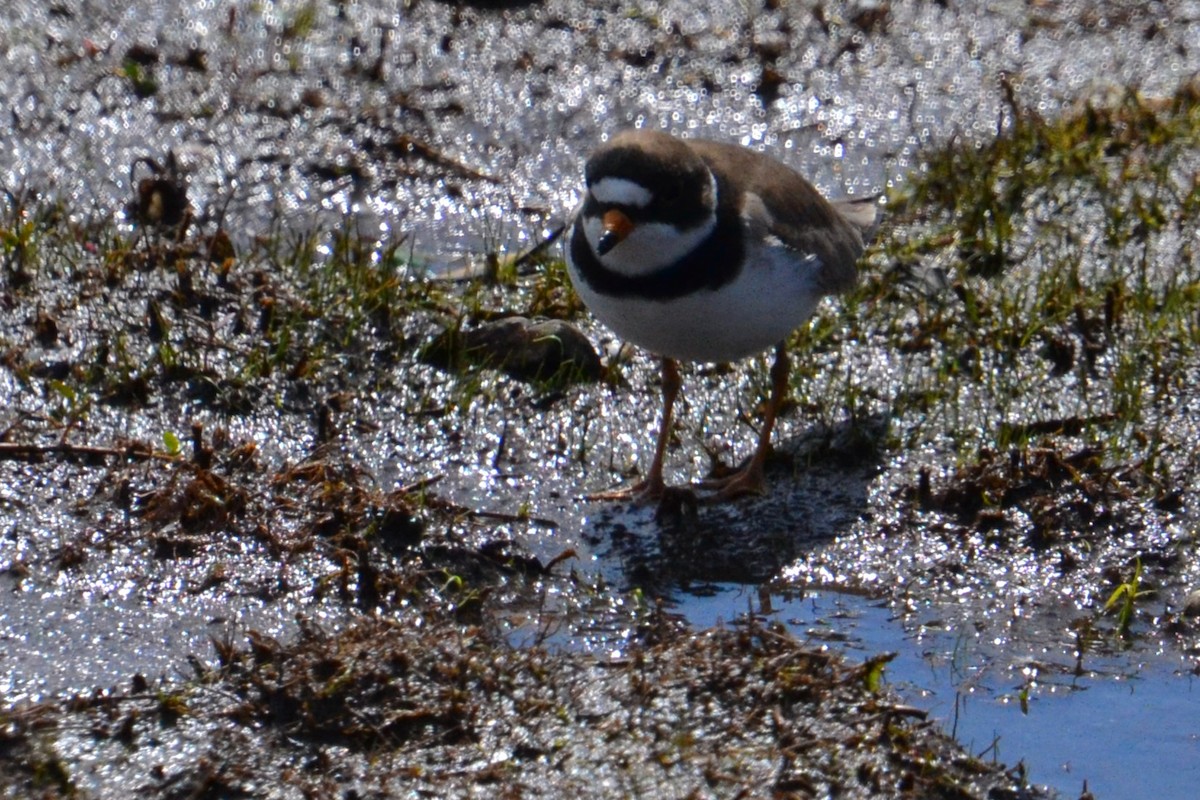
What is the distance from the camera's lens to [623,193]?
5066mm

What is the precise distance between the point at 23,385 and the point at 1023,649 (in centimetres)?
334

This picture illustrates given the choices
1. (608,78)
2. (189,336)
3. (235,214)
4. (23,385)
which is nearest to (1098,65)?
(608,78)

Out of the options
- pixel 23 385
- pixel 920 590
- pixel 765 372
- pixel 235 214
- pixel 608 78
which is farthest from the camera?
pixel 608 78

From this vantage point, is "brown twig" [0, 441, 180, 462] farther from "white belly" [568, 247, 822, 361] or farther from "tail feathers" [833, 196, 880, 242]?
"tail feathers" [833, 196, 880, 242]

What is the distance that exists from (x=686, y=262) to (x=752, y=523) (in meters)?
0.86

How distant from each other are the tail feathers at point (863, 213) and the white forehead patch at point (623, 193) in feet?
4.88

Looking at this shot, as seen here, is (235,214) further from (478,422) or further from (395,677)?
(395,677)

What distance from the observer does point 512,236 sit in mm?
7059

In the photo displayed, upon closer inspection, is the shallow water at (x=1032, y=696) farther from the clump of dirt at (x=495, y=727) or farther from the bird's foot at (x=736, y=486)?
the bird's foot at (x=736, y=486)

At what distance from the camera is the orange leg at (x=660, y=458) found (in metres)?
5.26

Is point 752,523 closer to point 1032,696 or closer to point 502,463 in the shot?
point 502,463

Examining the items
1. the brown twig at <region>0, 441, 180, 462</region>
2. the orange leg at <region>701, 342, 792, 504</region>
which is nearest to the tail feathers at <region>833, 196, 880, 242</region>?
the orange leg at <region>701, 342, 792, 504</region>

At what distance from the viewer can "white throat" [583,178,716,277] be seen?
5039mm

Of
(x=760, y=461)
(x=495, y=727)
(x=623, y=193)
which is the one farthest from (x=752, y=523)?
(x=495, y=727)
